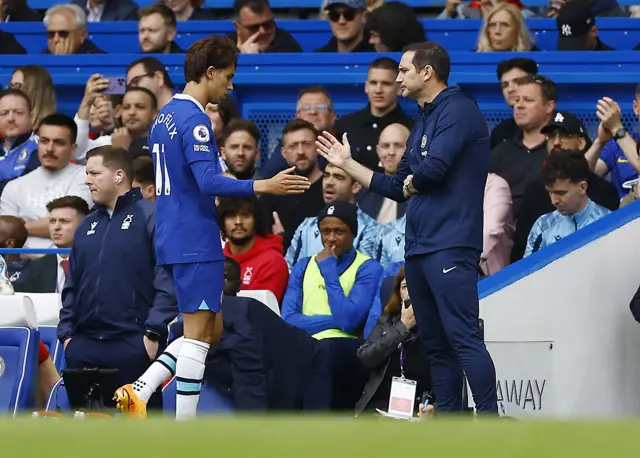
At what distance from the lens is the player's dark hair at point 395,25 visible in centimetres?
1007

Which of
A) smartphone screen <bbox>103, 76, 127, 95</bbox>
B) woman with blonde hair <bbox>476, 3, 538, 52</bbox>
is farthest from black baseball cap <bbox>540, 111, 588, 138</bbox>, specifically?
smartphone screen <bbox>103, 76, 127, 95</bbox>

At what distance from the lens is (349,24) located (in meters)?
10.2

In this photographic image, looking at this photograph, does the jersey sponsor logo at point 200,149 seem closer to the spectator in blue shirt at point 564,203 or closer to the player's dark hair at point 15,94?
the spectator in blue shirt at point 564,203

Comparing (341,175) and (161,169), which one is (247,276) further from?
(161,169)

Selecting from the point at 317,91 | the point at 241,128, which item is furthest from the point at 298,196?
the point at 317,91

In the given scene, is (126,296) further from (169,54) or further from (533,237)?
(169,54)

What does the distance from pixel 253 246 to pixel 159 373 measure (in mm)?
1860

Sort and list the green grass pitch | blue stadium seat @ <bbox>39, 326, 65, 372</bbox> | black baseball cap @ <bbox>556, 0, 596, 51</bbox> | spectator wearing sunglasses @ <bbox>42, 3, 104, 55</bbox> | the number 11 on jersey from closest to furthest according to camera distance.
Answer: the green grass pitch → the number 11 on jersey → blue stadium seat @ <bbox>39, 326, 65, 372</bbox> → black baseball cap @ <bbox>556, 0, 596, 51</bbox> → spectator wearing sunglasses @ <bbox>42, 3, 104, 55</bbox>

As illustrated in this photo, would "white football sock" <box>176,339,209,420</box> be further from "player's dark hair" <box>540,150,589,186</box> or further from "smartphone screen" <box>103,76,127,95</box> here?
"smartphone screen" <box>103,76,127,95</box>

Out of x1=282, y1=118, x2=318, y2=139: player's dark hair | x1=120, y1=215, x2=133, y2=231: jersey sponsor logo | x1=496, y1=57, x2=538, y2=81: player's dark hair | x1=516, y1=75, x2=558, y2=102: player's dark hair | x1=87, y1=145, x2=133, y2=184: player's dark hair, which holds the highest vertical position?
x1=496, y1=57, x2=538, y2=81: player's dark hair

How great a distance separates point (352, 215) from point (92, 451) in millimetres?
5768

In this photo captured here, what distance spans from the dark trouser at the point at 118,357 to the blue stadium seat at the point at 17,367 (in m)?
0.25

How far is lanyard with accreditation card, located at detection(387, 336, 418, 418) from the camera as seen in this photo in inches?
249

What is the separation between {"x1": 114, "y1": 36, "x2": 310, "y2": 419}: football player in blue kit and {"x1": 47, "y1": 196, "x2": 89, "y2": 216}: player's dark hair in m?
2.47
